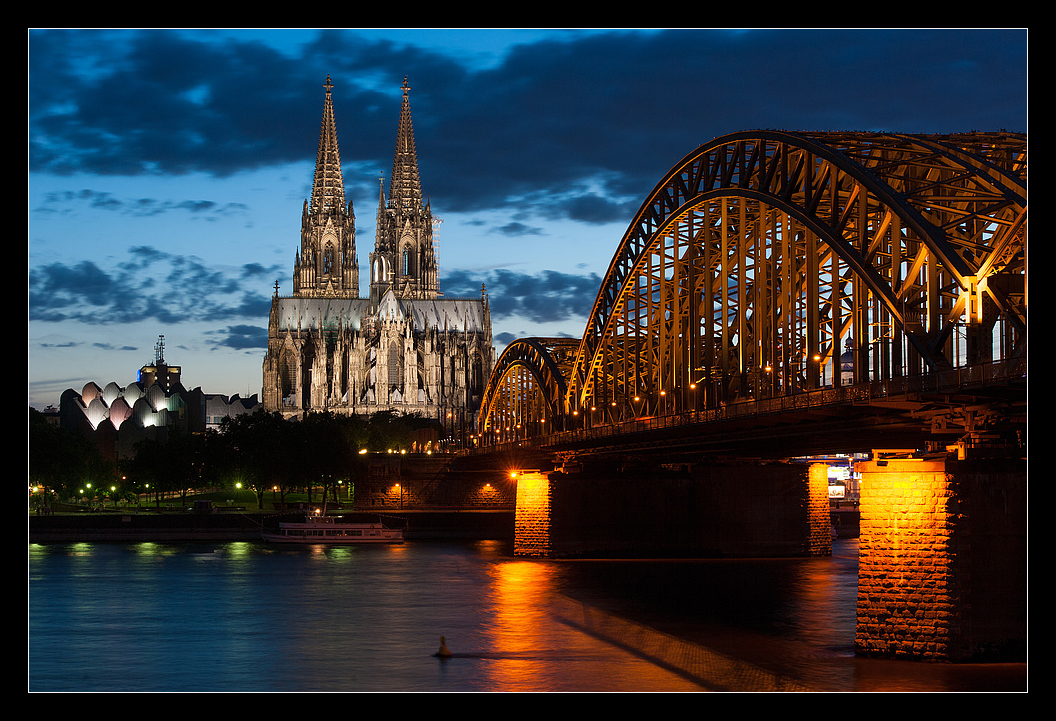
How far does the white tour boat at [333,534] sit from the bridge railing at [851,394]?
44.0 metres

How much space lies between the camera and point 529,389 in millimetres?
122500

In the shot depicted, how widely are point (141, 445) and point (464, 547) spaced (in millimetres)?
68411

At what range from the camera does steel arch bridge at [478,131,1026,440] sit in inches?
1551

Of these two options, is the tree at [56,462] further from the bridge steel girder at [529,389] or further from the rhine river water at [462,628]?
the rhine river water at [462,628]

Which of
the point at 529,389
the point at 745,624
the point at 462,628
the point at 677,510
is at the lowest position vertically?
the point at 462,628

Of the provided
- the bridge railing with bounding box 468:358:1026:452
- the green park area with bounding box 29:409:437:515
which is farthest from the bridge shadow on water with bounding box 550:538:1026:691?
the green park area with bounding box 29:409:437:515

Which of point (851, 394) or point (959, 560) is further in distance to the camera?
point (851, 394)

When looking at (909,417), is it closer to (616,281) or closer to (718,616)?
(718,616)

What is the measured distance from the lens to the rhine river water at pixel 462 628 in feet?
130

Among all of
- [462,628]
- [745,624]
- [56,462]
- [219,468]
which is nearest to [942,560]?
[745,624]

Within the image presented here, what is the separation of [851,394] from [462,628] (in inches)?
712

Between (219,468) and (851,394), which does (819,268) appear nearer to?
(851,394)
